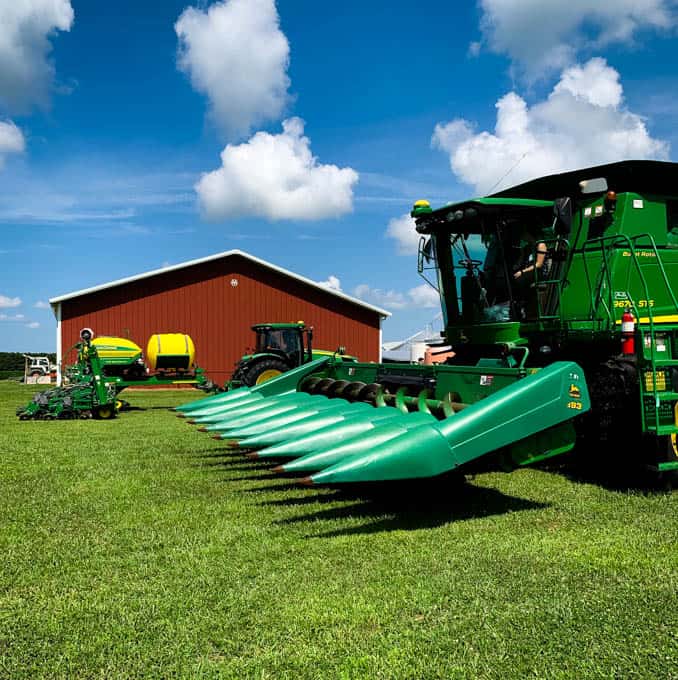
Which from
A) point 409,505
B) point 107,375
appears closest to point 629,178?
point 409,505

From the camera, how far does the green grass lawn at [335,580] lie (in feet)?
9.87

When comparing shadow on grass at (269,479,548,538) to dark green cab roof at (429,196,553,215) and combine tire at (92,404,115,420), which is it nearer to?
dark green cab roof at (429,196,553,215)

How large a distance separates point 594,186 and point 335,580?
Result: 491 centimetres

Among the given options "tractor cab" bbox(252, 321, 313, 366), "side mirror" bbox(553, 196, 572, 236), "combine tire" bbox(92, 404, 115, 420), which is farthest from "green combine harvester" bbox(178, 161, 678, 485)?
"tractor cab" bbox(252, 321, 313, 366)

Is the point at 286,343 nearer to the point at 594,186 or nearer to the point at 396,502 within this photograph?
the point at 594,186

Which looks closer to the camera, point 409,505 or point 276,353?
point 409,505

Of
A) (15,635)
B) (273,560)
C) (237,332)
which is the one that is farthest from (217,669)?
(237,332)

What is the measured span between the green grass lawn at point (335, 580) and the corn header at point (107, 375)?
7.63 meters

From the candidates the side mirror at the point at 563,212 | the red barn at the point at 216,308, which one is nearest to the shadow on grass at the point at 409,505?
the side mirror at the point at 563,212

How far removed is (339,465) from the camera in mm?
4496

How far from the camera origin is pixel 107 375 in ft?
56.2

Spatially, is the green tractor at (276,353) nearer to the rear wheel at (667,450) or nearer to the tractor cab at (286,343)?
Result: the tractor cab at (286,343)

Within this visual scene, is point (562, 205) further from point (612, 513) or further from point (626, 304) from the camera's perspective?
point (612, 513)

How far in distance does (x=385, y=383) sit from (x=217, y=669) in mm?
4741
